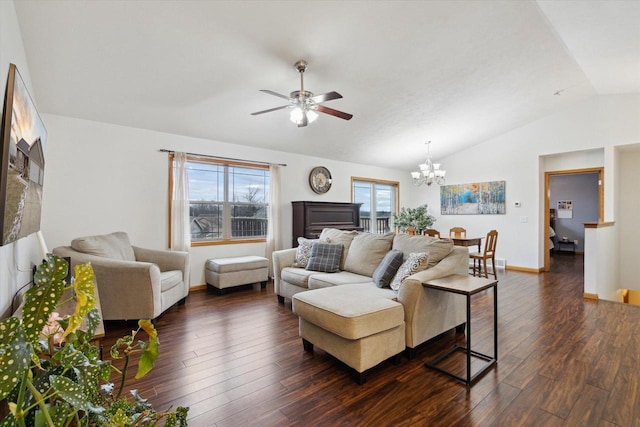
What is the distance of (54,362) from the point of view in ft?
2.41

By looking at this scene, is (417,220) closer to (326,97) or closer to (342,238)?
(342,238)

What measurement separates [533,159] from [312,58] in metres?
5.46

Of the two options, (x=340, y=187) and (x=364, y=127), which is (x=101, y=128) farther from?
(x=340, y=187)

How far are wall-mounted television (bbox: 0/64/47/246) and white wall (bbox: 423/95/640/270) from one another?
7554mm

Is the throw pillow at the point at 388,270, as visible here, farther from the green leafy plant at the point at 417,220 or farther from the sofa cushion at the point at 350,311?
the green leafy plant at the point at 417,220

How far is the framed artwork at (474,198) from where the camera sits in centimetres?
666

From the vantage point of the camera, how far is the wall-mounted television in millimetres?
1507

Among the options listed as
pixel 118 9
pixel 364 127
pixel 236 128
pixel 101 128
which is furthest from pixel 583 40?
pixel 101 128

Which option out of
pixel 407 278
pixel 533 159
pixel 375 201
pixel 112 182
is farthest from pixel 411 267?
pixel 533 159

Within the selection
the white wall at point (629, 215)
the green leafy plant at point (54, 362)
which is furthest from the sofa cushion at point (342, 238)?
the white wall at point (629, 215)

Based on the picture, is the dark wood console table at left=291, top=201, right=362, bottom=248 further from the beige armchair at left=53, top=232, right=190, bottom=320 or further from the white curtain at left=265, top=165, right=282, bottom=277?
the beige armchair at left=53, top=232, right=190, bottom=320

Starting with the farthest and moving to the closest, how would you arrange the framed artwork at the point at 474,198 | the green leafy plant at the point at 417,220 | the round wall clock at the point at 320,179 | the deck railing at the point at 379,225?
the deck railing at the point at 379,225 → the framed artwork at the point at 474,198 → the round wall clock at the point at 320,179 → the green leafy plant at the point at 417,220

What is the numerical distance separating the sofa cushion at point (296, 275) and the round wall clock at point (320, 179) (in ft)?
8.09

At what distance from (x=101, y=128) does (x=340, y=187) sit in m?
4.36
